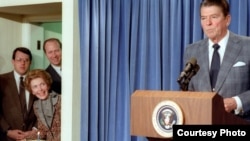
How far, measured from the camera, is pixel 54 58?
3.05 meters

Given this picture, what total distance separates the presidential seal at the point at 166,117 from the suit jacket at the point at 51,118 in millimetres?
1757

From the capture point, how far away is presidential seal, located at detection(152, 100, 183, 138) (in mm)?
1285

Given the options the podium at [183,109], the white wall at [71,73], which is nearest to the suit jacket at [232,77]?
the podium at [183,109]

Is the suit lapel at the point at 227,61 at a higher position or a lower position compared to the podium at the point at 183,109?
higher

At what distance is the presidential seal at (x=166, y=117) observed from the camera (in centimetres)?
129

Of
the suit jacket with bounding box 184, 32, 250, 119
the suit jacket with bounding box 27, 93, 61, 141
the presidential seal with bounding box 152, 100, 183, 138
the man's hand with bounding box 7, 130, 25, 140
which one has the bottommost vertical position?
the man's hand with bounding box 7, 130, 25, 140

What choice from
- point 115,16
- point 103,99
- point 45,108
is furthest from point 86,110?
point 115,16

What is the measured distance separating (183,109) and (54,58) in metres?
1.91

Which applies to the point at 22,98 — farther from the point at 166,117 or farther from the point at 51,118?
the point at 166,117

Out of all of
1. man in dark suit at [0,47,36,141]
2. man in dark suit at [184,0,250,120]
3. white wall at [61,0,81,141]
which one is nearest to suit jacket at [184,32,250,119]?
man in dark suit at [184,0,250,120]

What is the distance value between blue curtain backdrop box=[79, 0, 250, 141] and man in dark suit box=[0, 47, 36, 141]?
606 mm

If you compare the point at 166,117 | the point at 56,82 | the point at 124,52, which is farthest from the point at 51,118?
the point at 166,117

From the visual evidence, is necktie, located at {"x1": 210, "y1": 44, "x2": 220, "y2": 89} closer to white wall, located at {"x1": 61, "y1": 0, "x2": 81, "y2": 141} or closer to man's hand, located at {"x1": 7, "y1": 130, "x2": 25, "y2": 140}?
white wall, located at {"x1": 61, "y1": 0, "x2": 81, "y2": 141}

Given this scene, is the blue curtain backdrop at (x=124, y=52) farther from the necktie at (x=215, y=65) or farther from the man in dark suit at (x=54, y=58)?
the man in dark suit at (x=54, y=58)
